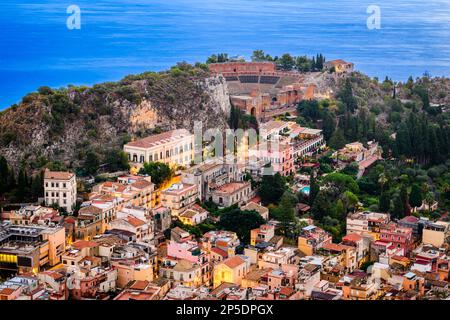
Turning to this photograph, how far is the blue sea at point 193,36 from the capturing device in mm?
29297

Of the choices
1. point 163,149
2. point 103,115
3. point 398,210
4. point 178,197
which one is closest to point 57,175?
point 178,197

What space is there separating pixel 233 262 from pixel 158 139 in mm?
5467

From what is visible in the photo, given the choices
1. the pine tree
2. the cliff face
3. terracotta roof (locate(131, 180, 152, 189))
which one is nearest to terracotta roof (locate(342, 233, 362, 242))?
the pine tree

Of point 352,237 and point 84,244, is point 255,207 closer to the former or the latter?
point 352,237

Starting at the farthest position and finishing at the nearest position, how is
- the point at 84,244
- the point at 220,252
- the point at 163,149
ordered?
the point at 163,149 → the point at 220,252 → the point at 84,244

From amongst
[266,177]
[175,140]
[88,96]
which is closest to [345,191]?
[266,177]

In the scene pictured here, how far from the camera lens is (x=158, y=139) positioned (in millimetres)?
15758

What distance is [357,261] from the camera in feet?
39.1

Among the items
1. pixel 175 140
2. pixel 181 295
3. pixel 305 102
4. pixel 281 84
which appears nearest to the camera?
pixel 181 295

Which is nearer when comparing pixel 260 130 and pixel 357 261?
pixel 357 261

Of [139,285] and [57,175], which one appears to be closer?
[139,285]

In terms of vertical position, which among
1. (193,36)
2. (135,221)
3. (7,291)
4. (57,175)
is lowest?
(7,291)
